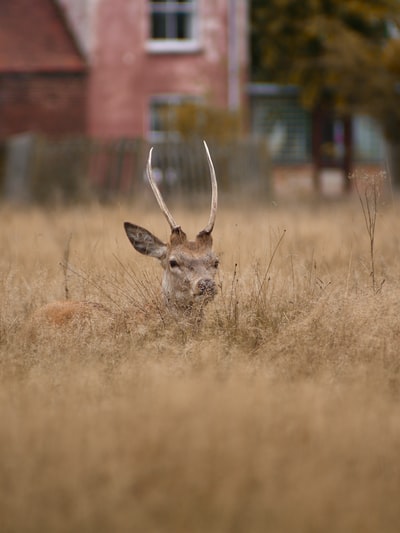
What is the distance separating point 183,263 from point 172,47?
726 inches

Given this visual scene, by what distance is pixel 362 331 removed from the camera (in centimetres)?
555

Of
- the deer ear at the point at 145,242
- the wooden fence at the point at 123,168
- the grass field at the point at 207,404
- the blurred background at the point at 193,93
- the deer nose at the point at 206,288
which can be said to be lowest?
the grass field at the point at 207,404

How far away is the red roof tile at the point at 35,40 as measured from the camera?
2273 cm

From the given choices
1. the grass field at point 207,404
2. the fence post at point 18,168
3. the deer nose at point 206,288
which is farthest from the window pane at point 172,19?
the deer nose at point 206,288

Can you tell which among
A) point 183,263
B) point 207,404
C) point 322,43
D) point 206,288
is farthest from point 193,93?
point 207,404

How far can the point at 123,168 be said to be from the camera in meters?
16.8

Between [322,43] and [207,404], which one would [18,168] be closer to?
[322,43]

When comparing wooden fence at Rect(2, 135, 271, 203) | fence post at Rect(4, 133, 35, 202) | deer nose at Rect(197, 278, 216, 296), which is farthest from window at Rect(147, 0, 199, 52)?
deer nose at Rect(197, 278, 216, 296)

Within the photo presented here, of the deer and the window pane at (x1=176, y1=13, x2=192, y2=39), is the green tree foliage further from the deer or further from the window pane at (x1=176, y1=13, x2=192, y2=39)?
the deer

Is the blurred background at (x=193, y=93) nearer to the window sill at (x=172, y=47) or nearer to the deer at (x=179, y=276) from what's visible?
the window sill at (x=172, y=47)

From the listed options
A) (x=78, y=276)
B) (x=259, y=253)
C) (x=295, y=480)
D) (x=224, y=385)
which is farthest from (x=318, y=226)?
(x=295, y=480)

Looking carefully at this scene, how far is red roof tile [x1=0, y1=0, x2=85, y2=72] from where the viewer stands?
22.7 metres

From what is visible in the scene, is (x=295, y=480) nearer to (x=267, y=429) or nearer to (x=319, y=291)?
(x=267, y=429)

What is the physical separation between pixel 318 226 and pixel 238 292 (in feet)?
17.5
